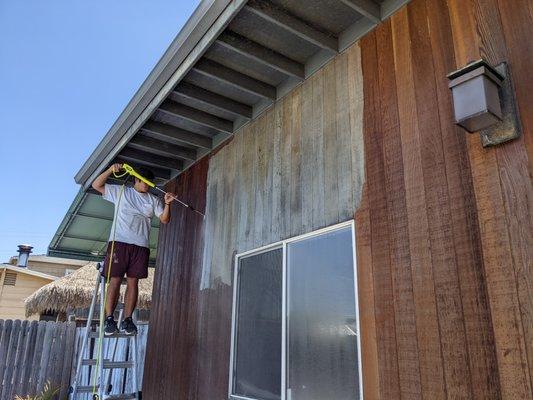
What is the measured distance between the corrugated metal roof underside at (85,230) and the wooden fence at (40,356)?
1.20m

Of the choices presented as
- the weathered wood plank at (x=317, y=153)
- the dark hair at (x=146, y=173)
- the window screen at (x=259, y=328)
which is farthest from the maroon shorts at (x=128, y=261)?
the weathered wood plank at (x=317, y=153)

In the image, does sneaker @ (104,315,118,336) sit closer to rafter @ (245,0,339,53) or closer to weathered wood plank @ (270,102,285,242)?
weathered wood plank @ (270,102,285,242)

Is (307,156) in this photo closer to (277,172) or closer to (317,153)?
(317,153)

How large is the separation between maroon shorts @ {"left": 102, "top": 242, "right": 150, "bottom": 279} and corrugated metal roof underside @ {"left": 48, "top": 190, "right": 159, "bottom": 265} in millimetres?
1359

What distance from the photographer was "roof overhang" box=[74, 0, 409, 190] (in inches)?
102

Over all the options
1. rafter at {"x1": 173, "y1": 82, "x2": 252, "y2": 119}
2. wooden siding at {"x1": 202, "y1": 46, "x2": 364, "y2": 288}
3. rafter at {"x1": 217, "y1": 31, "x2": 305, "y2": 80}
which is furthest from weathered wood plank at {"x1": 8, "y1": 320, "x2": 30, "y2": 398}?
rafter at {"x1": 217, "y1": 31, "x2": 305, "y2": 80}

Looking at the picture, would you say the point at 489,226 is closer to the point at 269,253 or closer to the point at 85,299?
the point at 269,253

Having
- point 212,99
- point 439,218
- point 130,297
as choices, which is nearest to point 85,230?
point 130,297

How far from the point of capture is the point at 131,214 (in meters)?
4.02

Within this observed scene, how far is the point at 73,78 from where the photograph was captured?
43.5ft

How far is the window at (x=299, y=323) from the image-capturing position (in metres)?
2.35

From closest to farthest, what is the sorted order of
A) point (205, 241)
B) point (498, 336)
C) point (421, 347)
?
point (498, 336) < point (421, 347) < point (205, 241)

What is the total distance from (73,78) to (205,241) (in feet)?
38.0

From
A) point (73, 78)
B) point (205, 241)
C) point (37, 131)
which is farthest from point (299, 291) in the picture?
point (37, 131)
